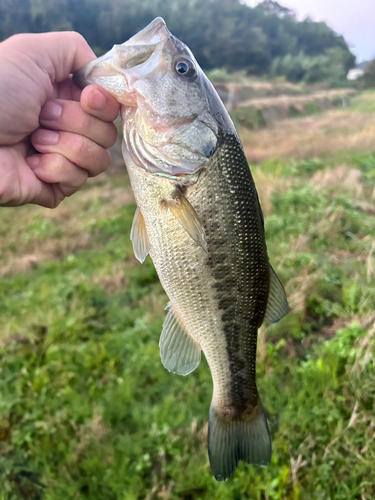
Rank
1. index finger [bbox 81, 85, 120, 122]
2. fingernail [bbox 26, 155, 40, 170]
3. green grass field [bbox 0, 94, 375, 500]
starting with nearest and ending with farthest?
index finger [bbox 81, 85, 120, 122] → fingernail [bbox 26, 155, 40, 170] → green grass field [bbox 0, 94, 375, 500]

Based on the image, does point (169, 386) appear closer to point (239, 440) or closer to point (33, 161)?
point (239, 440)

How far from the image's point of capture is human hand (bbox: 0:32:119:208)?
5.55 ft

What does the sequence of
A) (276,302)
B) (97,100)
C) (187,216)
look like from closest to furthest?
(187,216)
(97,100)
(276,302)

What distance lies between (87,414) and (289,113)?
26292 mm

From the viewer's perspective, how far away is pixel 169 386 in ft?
11.5

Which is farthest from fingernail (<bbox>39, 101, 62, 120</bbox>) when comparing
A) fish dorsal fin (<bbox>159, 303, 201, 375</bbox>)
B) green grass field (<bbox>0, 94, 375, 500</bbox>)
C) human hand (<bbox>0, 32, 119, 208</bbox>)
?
green grass field (<bbox>0, 94, 375, 500</bbox>)

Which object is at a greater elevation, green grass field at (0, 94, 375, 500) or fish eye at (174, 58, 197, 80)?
fish eye at (174, 58, 197, 80)

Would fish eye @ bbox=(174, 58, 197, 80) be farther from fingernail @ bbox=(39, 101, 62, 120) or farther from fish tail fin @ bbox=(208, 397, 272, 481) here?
fish tail fin @ bbox=(208, 397, 272, 481)

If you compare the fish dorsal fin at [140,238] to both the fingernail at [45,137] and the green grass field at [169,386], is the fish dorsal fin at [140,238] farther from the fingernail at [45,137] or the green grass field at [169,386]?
the green grass field at [169,386]

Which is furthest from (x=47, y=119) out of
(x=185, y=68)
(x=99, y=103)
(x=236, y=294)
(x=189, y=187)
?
(x=236, y=294)

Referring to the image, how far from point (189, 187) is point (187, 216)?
0.49 ft

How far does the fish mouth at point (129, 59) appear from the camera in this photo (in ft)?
4.78

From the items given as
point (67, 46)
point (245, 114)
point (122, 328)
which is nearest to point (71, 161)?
point (67, 46)

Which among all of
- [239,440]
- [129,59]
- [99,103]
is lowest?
[239,440]
